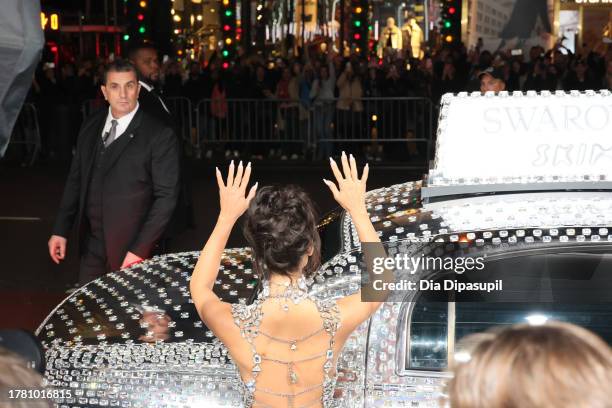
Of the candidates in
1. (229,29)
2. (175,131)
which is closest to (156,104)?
(175,131)

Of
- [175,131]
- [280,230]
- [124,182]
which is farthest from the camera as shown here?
[175,131]

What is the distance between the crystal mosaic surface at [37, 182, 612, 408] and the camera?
345 cm

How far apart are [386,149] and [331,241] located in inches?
513

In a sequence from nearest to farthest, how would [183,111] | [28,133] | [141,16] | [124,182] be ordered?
[124,182], [183,111], [28,133], [141,16]

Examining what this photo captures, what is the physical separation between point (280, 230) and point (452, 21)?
986 inches

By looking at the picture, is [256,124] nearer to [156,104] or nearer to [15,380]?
[156,104]

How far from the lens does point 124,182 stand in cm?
566

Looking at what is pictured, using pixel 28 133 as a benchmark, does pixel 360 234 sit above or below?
above

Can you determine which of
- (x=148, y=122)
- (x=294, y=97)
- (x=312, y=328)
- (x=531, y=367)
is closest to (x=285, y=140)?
(x=294, y=97)

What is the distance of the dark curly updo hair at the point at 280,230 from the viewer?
3059 millimetres

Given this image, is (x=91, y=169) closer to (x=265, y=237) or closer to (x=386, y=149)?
(x=265, y=237)

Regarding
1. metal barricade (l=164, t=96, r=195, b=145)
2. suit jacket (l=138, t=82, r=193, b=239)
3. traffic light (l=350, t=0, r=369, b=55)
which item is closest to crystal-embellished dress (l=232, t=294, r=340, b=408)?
suit jacket (l=138, t=82, r=193, b=239)

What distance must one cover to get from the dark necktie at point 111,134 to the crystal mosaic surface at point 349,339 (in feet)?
6.00

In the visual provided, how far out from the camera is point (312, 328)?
3109 mm
